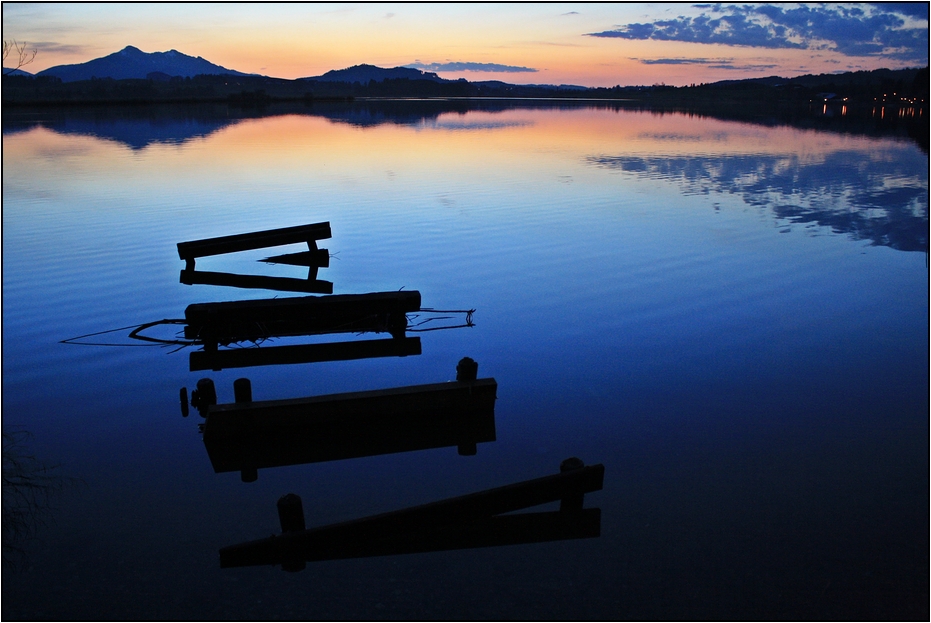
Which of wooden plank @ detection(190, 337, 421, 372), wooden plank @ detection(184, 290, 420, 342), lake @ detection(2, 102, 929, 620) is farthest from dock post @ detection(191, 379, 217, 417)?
wooden plank @ detection(184, 290, 420, 342)

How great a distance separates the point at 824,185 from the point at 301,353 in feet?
93.3

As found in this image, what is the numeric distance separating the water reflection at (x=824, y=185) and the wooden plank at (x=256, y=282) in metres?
16.2

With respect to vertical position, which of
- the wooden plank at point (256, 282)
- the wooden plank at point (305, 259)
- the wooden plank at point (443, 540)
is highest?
the wooden plank at point (305, 259)

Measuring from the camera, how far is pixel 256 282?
17.6 metres

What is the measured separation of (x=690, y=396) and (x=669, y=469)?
228 centimetres

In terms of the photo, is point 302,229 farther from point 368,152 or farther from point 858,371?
point 368,152

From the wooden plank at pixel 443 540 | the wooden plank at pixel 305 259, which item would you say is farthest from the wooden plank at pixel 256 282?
the wooden plank at pixel 443 540

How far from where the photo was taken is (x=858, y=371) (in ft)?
37.4

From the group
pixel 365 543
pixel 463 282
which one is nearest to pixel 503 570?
pixel 365 543

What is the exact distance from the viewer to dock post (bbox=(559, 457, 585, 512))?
23.4 ft

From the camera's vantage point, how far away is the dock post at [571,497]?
7.14 metres

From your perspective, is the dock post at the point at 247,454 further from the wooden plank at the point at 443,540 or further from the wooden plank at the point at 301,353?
the wooden plank at the point at 301,353

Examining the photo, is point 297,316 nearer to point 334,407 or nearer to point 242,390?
point 242,390

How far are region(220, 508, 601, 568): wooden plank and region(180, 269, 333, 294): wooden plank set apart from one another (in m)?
10.7
